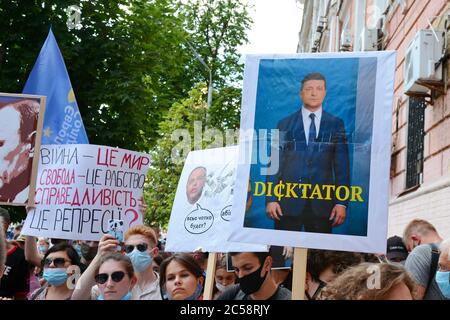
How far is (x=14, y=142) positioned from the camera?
6.24 meters

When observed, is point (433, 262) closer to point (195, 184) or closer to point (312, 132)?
point (312, 132)

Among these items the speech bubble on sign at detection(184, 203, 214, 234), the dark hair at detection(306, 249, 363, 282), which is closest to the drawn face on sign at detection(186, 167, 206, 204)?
the speech bubble on sign at detection(184, 203, 214, 234)

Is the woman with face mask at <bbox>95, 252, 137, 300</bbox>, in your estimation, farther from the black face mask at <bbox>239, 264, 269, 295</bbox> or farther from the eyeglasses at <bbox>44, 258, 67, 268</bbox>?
the black face mask at <bbox>239, 264, 269, 295</bbox>

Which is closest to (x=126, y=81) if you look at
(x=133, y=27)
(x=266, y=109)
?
(x=133, y=27)

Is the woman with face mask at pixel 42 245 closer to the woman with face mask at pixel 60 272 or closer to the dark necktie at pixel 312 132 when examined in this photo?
the woman with face mask at pixel 60 272

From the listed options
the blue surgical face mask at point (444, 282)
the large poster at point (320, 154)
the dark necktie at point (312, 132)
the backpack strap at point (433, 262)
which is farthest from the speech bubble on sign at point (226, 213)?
the blue surgical face mask at point (444, 282)

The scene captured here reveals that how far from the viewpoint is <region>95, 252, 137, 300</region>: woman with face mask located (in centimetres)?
522

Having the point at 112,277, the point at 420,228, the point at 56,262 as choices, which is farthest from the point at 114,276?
the point at 420,228

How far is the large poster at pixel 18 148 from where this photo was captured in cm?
614

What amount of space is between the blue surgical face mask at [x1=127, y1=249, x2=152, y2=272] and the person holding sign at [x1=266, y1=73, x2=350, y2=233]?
1.54 meters

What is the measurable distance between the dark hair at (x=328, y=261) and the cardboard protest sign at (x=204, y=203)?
1.11 meters

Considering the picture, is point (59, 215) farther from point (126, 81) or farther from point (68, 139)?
point (126, 81)

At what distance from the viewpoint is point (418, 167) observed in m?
9.03
